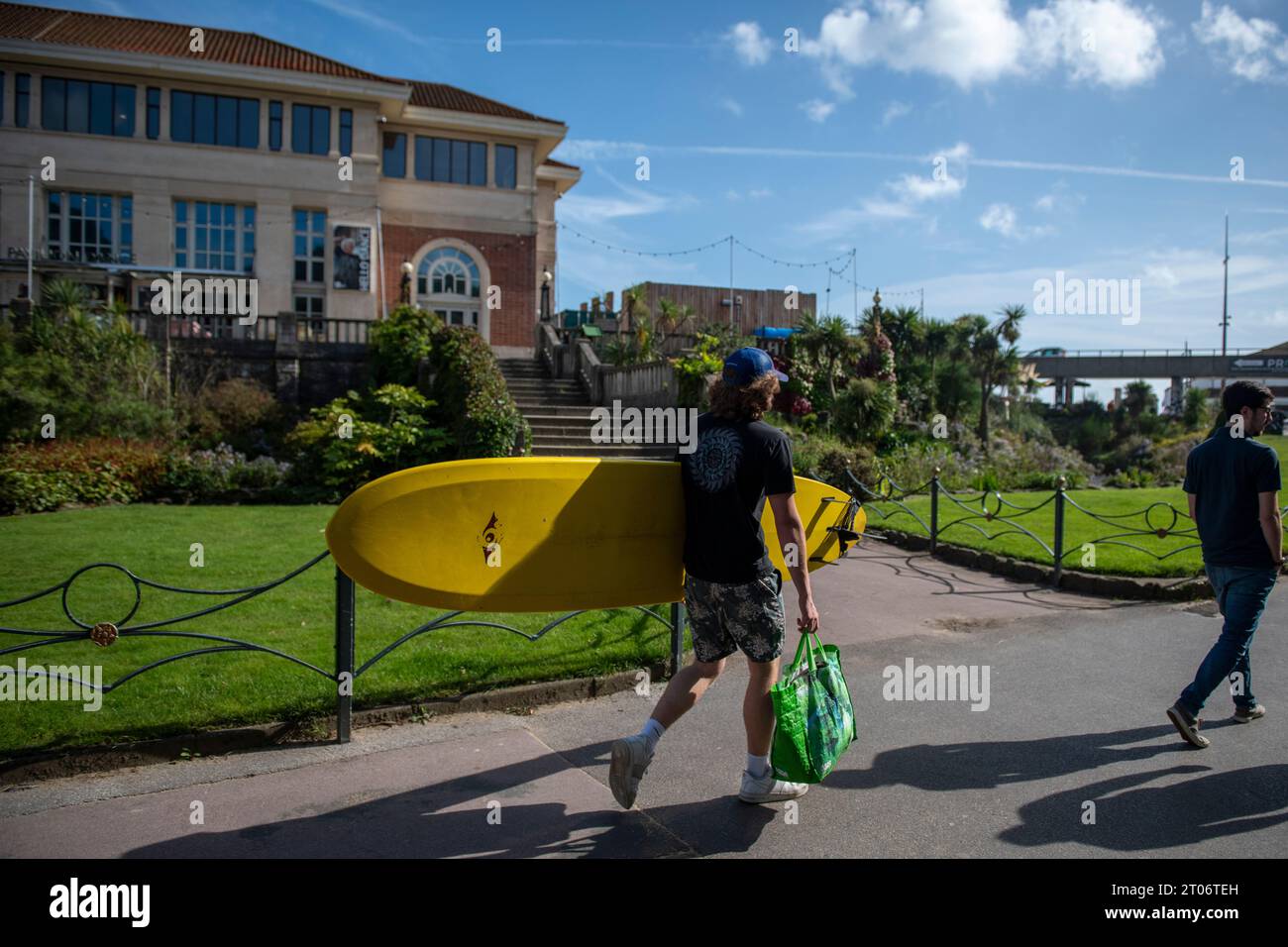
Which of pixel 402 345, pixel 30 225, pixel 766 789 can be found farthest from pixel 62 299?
pixel 766 789

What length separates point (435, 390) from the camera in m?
18.8

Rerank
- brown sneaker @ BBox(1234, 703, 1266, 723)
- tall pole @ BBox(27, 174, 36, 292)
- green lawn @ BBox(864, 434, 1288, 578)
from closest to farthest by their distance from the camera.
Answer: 1. brown sneaker @ BBox(1234, 703, 1266, 723)
2. green lawn @ BBox(864, 434, 1288, 578)
3. tall pole @ BBox(27, 174, 36, 292)

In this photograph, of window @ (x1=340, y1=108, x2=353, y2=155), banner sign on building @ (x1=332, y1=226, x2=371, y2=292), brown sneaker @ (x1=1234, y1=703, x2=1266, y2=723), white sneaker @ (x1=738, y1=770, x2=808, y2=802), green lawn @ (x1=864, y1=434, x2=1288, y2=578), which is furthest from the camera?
window @ (x1=340, y1=108, x2=353, y2=155)

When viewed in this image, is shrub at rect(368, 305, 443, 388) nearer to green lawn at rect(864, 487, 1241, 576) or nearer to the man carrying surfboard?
green lawn at rect(864, 487, 1241, 576)

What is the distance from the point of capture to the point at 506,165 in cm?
3142

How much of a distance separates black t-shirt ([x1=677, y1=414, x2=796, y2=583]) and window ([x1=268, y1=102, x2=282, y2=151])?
28.9 m

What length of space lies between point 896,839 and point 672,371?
1378 cm

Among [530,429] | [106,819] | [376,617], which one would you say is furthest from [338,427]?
[106,819]

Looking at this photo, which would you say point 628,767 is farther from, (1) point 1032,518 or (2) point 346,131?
(2) point 346,131

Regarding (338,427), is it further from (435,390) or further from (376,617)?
(376,617)

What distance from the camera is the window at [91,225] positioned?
26.6 meters

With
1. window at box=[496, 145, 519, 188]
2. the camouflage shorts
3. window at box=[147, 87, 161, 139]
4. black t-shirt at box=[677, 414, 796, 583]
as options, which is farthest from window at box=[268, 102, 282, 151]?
the camouflage shorts

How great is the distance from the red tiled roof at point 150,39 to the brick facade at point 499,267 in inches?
199

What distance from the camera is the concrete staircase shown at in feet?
58.1
